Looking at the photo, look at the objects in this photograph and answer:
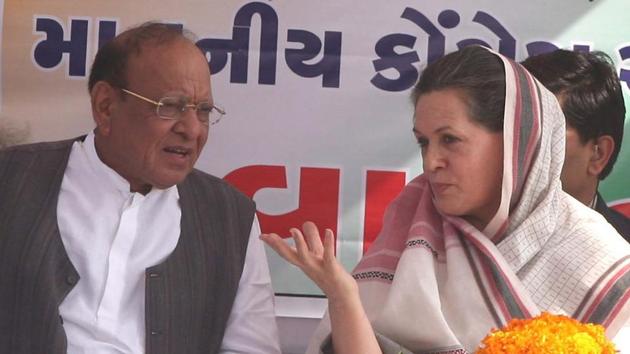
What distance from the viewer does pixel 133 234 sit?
10.5 ft

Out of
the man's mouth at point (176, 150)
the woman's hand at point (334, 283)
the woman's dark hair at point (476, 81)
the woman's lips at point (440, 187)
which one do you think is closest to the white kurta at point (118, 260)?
the man's mouth at point (176, 150)

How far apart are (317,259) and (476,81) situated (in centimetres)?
71

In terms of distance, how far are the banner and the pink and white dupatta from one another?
2.53 feet

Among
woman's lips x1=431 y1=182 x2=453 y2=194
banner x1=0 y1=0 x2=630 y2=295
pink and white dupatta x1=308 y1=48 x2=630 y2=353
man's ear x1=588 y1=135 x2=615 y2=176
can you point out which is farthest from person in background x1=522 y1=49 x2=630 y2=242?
woman's lips x1=431 y1=182 x2=453 y2=194

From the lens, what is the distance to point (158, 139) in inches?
123

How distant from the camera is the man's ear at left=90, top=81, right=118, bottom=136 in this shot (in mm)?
3211

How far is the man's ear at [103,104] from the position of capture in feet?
10.5

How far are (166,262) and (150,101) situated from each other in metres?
0.46

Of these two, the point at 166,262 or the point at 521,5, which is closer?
the point at 166,262

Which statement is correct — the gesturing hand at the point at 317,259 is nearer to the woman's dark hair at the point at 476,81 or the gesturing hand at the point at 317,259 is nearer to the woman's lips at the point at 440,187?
the woman's lips at the point at 440,187

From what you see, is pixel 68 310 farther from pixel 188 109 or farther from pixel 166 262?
pixel 188 109

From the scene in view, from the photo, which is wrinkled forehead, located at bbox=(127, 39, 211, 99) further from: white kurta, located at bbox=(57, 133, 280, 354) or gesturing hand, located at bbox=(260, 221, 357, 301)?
gesturing hand, located at bbox=(260, 221, 357, 301)

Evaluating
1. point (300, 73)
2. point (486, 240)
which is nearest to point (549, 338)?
point (486, 240)

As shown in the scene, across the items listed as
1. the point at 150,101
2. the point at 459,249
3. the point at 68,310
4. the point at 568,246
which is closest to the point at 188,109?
the point at 150,101
